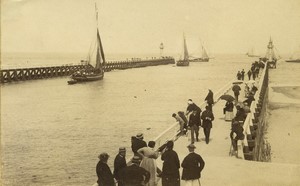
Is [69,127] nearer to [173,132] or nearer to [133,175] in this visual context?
[173,132]

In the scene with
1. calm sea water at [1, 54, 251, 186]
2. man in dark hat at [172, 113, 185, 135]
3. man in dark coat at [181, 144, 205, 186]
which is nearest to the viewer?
man in dark coat at [181, 144, 205, 186]

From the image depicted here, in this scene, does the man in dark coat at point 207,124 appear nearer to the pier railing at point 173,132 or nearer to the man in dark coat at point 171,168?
the pier railing at point 173,132

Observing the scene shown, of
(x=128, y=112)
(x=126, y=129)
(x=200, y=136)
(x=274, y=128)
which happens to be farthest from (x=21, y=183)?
(x=128, y=112)

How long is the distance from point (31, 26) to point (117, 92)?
105 feet

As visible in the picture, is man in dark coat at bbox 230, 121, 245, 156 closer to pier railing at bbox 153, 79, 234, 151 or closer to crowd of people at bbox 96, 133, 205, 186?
pier railing at bbox 153, 79, 234, 151

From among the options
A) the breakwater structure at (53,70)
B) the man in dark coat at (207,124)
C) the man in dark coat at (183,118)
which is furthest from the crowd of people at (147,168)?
the breakwater structure at (53,70)

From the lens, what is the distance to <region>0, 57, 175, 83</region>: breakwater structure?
208ft

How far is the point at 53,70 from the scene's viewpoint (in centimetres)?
7650

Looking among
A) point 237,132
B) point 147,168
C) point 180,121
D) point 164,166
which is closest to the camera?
point 147,168

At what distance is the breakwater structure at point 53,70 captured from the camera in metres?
63.5

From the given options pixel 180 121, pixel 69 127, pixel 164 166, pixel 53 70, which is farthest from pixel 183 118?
pixel 53 70

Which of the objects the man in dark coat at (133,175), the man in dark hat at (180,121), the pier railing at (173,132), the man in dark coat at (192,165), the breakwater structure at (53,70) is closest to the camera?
the man in dark coat at (133,175)

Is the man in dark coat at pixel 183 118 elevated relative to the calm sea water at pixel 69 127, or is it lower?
elevated

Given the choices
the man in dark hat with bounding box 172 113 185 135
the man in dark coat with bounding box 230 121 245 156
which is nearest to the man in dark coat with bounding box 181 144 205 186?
the man in dark coat with bounding box 230 121 245 156
